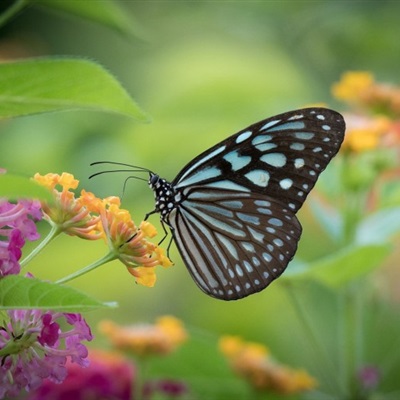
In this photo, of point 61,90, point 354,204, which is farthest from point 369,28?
point 61,90

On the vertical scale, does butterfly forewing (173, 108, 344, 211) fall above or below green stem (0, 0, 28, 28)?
below

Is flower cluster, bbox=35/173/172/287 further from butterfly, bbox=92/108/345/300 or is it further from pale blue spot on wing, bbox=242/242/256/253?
pale blue spot on wing, bbox=242/242/256/253

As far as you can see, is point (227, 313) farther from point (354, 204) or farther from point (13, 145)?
point (354, 204)

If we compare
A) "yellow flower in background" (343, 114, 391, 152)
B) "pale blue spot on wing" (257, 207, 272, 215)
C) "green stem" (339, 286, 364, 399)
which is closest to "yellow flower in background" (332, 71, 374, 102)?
"yellow flower in background" (343, 114, 391, 152)

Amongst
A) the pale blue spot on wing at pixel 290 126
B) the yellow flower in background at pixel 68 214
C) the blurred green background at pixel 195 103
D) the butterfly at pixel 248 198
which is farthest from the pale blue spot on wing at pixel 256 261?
the yellow flower in background at pixel 68 214

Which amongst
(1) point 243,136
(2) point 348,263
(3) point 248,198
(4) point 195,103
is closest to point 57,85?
(1) point 243,136

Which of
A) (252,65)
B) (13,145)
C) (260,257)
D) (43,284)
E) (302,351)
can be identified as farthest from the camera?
(252,65)

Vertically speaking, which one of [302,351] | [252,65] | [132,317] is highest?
[252,65]
